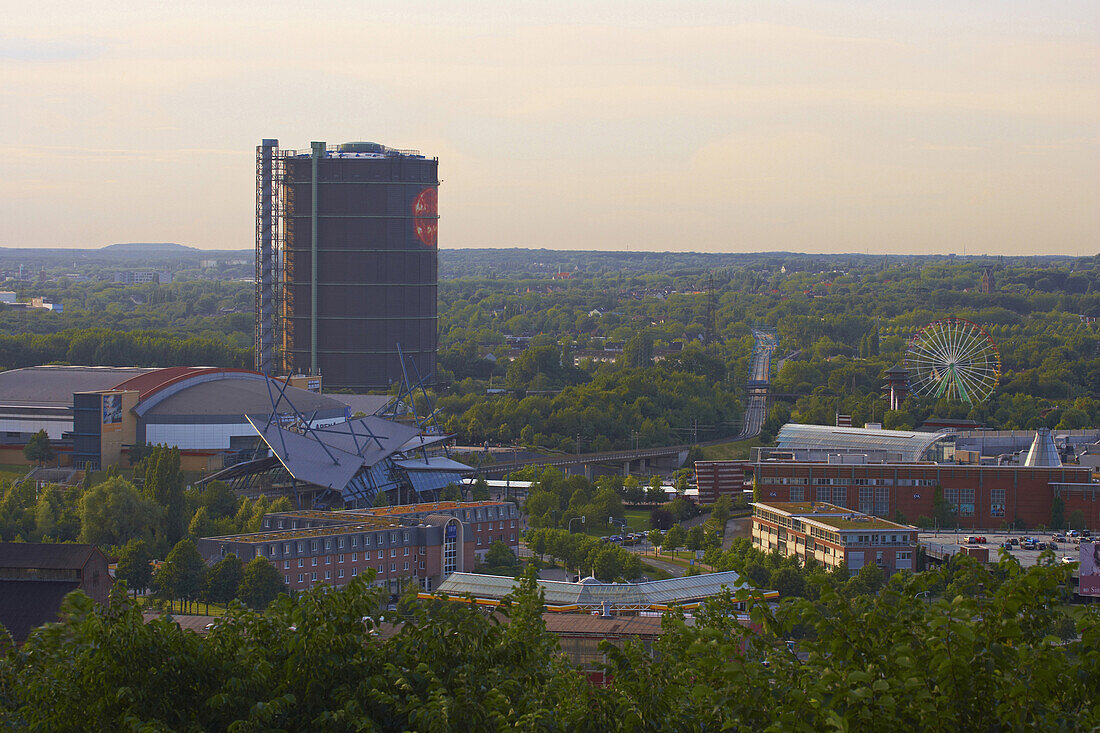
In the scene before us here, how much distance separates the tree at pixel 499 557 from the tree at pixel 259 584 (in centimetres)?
782

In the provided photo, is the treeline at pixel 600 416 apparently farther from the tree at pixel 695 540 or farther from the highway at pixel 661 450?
the tree at pixel 695 540

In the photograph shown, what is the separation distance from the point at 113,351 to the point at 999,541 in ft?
254

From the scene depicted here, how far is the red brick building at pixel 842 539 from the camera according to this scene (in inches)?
1778

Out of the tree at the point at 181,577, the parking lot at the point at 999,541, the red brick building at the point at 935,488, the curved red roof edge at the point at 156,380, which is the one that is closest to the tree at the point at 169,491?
the tree at the point at 181,577

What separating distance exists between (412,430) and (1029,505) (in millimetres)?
24917

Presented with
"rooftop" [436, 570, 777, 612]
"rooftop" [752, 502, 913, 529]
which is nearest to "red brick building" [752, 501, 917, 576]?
"rooftop" [752, 502, 913, 529]

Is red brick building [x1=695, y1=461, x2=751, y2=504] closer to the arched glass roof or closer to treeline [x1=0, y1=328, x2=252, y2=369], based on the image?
the arched glass roof

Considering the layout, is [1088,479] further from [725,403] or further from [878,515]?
[725,403]

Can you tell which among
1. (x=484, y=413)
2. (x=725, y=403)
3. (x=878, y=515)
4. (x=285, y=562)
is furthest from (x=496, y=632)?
(x=725, y=403)

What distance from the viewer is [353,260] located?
94812 millimetres

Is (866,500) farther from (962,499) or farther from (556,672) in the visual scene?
(556,672)

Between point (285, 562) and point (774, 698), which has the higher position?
point (774, 698)

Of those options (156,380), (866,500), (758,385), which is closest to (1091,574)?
(866,500)

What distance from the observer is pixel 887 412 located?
87.8 metres
